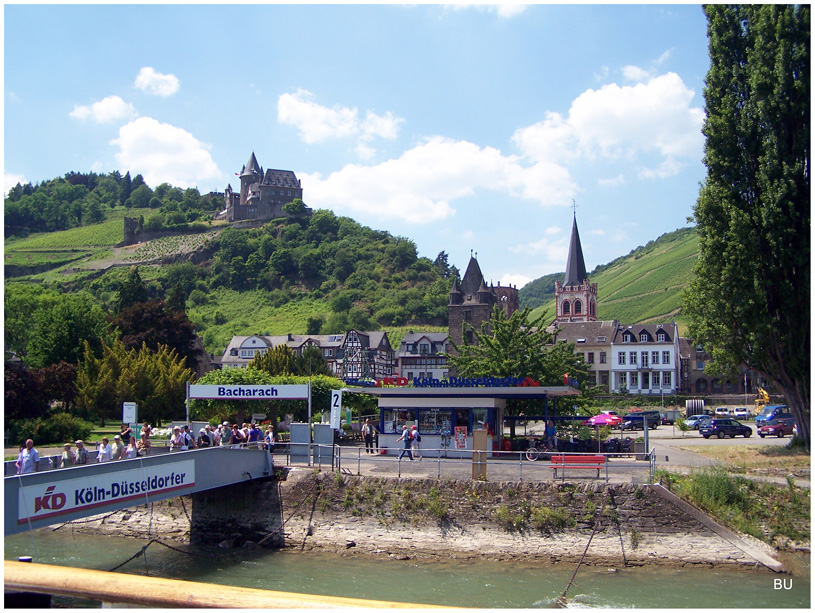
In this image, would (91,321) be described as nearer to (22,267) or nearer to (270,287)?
(270,287)

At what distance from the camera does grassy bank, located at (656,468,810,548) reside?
64.0 feet

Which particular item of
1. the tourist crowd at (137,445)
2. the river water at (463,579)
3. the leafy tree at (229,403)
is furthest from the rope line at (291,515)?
the leafy tree at (229,403)

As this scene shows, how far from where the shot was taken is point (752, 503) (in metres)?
20.2

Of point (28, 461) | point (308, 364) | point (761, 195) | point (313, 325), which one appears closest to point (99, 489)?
point (28, 461)

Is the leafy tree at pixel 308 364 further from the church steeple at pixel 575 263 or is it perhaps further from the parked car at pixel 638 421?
the church steeple at pixel 575 263

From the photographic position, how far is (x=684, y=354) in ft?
308

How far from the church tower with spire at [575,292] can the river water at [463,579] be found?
3785 inches

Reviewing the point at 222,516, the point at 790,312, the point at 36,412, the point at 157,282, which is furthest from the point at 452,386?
the point at 157,282

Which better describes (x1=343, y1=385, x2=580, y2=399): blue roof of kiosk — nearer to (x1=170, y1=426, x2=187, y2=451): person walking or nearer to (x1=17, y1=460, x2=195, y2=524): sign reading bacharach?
(x1=170, y1=426, x2=187, y2=451): person walking

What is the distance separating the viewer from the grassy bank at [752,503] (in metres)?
19.5

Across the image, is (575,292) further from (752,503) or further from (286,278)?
(752,503)

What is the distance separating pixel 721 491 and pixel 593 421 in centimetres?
1754

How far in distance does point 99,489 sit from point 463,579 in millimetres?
8951

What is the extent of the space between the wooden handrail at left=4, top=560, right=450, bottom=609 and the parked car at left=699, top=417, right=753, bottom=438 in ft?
139
